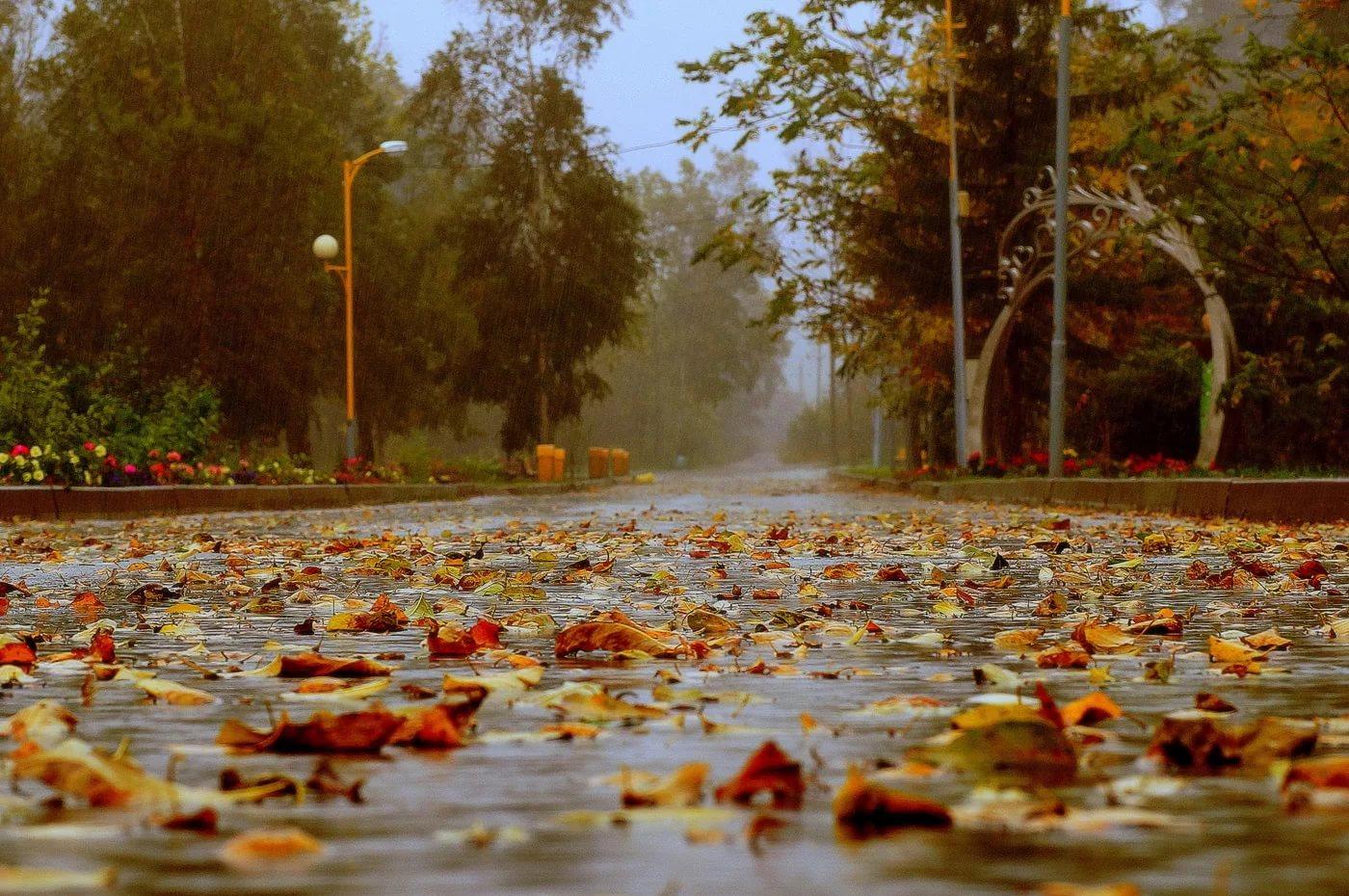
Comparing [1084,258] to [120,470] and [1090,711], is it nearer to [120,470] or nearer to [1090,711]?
[120,470]

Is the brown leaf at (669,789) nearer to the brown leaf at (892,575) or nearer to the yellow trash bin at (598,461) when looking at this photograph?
the brown leaf at (892,575)

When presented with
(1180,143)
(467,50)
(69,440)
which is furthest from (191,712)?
(467,50)

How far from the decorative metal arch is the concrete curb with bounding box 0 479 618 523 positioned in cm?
1103

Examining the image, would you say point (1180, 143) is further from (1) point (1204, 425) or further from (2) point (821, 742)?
(2) point (821, 742)

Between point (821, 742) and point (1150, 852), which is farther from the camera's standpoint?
point (821, 742)

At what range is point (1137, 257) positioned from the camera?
3772 centimetres

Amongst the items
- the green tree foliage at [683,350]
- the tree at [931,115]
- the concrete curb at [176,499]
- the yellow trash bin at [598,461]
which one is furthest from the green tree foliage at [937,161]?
the green tree foliage at [683,350]

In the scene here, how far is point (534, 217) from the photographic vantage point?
57781 millimetres

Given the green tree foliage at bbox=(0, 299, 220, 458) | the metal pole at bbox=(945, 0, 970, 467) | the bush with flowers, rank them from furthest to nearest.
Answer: the metal pole at bbox=(945, 0, 970, 467), the bush with flowers, the green tree foliage at bbox=(0, 299, 220, 458)

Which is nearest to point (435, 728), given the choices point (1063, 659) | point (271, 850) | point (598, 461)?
point (271, 850)

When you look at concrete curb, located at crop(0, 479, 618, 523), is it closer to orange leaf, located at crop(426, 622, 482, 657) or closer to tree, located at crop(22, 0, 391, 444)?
tree, located at crop(22, 0, 391, 444)

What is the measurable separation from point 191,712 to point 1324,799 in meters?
2.80

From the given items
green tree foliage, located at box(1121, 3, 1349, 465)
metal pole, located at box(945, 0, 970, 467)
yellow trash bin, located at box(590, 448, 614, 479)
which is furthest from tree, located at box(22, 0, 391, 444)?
yellow trash bin, located at box(590, 448, 614, 479)

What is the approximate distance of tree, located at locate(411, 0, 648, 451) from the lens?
186ft
